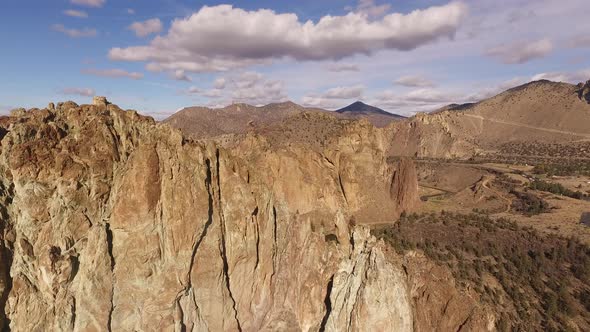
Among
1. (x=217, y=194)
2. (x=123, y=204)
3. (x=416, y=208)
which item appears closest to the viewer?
(x=123, y=204)

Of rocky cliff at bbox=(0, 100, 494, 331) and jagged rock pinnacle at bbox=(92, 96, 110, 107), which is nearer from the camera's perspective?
rocky cliff at bbox=(0, 100, 494, 331)

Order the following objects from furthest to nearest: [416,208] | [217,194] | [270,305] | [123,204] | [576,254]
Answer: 1. [416,208]
2. [576,254]
3. [270,305]
4. [217,194]
5. [123,204]

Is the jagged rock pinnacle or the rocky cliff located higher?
the jagged rock pinnacle

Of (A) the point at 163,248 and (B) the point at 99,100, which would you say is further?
(B) the point at 99,100

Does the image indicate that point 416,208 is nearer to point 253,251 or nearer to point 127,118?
point 253,251

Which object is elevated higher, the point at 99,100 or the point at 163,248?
the point at 99,100

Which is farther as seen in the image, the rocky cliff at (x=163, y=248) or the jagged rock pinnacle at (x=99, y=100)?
the jagged rock pinnacle at (x=99, y=100)

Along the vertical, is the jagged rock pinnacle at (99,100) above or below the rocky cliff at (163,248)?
above

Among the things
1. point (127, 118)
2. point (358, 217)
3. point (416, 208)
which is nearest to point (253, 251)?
point (127, 118)
